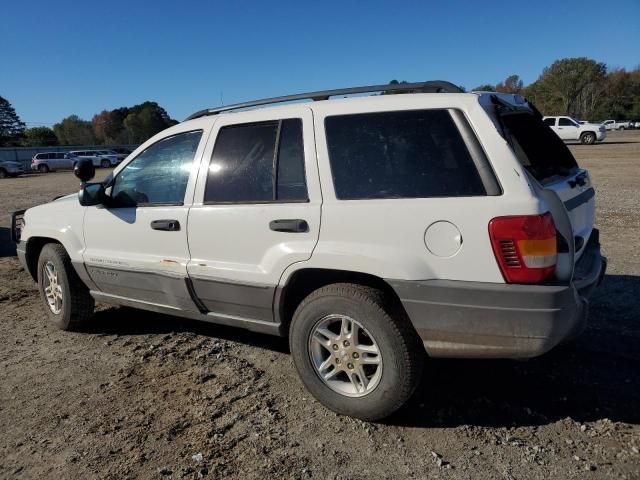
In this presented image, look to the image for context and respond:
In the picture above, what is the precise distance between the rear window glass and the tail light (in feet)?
1.35

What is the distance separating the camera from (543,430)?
9.44ft

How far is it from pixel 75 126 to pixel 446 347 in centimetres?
9155

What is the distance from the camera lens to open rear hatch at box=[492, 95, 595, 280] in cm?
265

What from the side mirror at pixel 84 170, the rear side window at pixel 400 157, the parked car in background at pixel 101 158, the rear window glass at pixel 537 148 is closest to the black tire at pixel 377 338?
the rear side window at pixel 400 157

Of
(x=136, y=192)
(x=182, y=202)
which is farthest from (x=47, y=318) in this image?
(x=182, y=202)

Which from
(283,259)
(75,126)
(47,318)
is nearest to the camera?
(283,259)

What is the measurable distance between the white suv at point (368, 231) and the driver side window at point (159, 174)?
0.01 m

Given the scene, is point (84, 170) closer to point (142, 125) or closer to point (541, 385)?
point (541, 385)

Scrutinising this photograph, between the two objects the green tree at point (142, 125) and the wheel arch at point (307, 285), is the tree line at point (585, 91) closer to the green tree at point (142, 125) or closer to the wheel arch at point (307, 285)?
the green tree at point (142, 125)

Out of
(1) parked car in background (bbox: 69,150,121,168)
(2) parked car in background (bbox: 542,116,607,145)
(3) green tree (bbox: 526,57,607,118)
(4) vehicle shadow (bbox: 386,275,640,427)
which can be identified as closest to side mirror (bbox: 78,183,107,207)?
(4) vehicle shadow (bbox: 386,275,640,427)

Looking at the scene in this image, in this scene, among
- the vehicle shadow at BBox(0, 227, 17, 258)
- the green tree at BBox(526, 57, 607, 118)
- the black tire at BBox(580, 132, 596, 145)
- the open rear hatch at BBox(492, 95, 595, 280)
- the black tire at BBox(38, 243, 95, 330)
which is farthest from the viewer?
the green tree at BBox(526, 57, 607, 118)

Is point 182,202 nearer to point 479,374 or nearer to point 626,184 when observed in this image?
point 479,374

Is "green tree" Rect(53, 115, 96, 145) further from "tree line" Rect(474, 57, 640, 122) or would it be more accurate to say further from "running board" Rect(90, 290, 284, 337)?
"running board" Rect(90, 290, 284, 337)

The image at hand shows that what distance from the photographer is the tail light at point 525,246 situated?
2498mm
